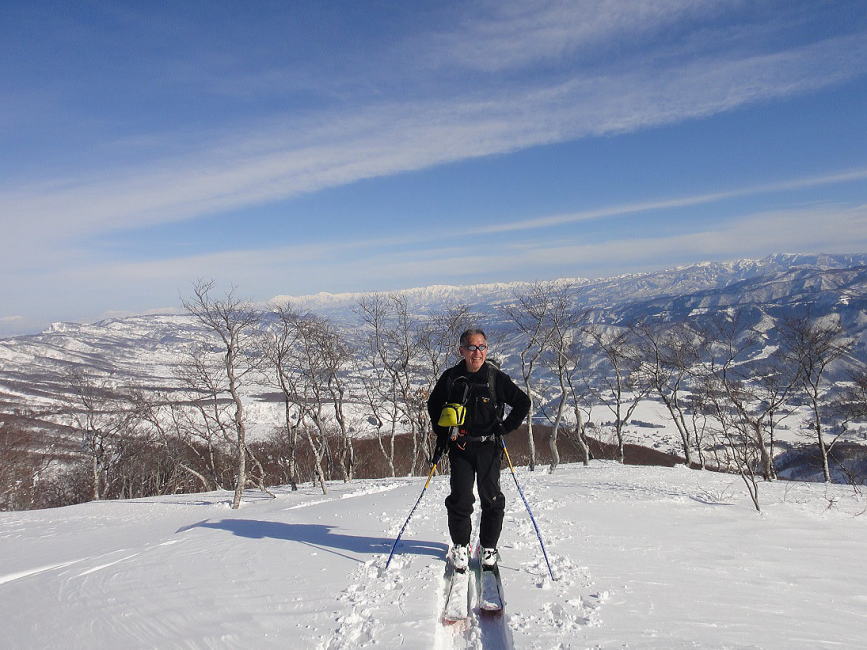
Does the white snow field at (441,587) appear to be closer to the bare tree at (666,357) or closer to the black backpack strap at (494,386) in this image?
the black backpack strap at (494,386)

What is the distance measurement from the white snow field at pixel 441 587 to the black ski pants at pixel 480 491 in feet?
1.48

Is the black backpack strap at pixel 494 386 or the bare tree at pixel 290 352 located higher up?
the bare tree at pixel 290 352

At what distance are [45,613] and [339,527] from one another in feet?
11.7

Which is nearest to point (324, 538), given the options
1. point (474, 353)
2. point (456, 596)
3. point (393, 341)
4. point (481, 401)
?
point (456, 596)

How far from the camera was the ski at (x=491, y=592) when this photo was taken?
150 inches

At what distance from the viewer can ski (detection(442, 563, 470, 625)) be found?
3.80 m

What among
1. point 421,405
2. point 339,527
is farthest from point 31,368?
point 339,527

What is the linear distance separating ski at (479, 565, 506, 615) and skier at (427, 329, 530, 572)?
0.42ft

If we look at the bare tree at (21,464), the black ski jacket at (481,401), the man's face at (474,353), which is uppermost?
the man's face at (474,353)

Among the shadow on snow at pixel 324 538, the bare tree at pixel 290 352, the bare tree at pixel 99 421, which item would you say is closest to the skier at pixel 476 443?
the shadow on snow at pixel 324 538

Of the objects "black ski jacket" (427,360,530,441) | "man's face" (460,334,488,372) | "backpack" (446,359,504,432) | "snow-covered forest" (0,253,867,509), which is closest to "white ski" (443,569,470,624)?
"black ski jacket" (427,360,530,441)

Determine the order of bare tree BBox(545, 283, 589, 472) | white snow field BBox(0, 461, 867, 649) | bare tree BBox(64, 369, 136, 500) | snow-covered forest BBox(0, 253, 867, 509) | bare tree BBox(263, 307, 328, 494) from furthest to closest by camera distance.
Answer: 1. bare tree BBox(64, 369, 136, 500)
2. bare tree BBox(263, 307, 328, 494)
3. bare tree BBox(545, 283, 589, 472)
4. snow-covered forest BBox(0, 253, 867, 509)
5. white snow field BBox(0, 461, 867, 649)

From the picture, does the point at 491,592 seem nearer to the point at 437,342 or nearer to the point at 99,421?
the point at 437,342

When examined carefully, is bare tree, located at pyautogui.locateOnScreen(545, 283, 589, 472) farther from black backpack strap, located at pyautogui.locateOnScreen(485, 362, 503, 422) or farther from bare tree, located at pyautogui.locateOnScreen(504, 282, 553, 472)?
black backpack strap, located at pyautogui.locateOnScreen(485, 362, 503, 422)
